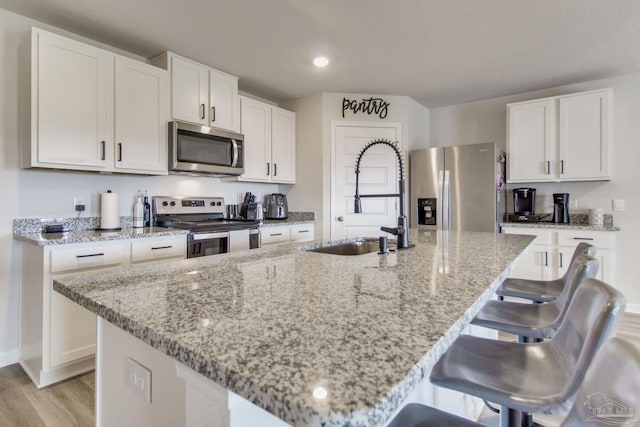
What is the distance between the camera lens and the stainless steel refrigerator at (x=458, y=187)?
370 cm

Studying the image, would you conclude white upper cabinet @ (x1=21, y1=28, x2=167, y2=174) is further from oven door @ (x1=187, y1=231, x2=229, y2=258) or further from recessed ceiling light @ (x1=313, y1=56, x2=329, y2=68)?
recessed ceiling light @ (x1=313, y1=56, x2=329, y2=68)

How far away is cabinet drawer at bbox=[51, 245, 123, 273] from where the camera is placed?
82.3 inches

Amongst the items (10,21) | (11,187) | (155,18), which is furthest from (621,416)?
(10,21)

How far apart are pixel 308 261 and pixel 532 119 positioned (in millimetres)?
3646

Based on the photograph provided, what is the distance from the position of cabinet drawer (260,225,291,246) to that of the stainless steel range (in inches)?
3.7

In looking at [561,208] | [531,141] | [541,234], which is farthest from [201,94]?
[561,208]

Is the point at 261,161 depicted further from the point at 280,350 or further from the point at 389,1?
the point at 280,350

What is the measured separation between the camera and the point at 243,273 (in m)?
1.09

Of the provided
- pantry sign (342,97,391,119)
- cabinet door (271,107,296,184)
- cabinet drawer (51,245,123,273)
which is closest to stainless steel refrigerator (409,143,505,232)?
pantry sign (342,97,391,119)

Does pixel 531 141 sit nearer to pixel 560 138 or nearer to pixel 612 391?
pixel 560 138

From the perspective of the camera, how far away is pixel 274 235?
11.9 ft

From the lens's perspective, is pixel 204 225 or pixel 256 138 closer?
pixel 204 225

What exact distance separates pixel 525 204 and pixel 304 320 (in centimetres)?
407

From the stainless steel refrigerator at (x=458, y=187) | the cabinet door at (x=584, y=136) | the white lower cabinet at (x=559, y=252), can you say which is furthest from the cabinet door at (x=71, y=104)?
the cabinet door at (x=584, y=136)
